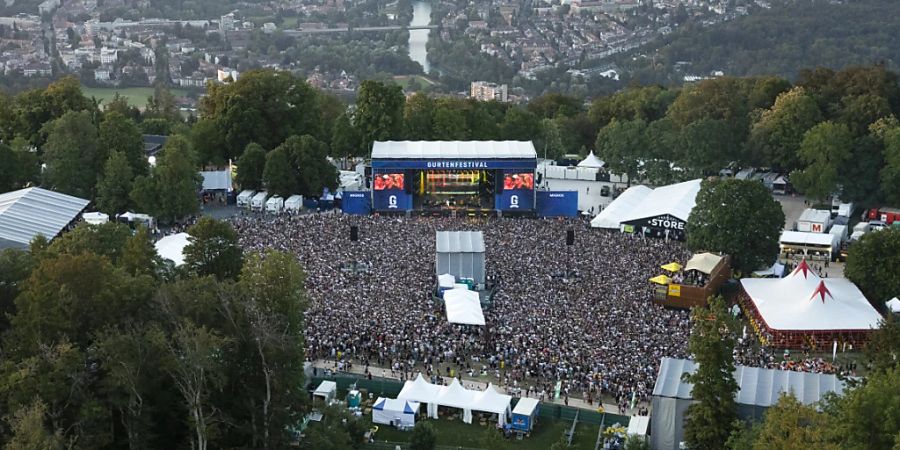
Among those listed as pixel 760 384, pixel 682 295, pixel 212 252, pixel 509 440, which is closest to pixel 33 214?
pixel 212 252

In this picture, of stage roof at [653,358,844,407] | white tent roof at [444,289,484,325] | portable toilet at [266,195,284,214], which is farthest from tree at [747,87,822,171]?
stage roof at [653,358,844,407]

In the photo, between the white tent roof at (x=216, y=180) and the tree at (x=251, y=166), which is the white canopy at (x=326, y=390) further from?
the white tent roof at (x=216, y=180)

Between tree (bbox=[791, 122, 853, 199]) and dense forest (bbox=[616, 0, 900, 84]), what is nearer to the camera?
tree (bbox=[791, 122, 853, 199])

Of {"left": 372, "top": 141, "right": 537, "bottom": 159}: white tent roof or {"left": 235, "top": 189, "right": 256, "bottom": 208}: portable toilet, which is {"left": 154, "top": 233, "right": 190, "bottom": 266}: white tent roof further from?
{"left": 372, "top": 141, "right": 537, "bottom": 159}: white tent roof

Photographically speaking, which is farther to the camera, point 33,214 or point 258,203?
point 258,203

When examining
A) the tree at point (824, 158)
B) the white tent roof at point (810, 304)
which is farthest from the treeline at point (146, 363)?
the tree at point (824, 158)

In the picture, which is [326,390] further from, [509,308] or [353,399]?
[509,308]
